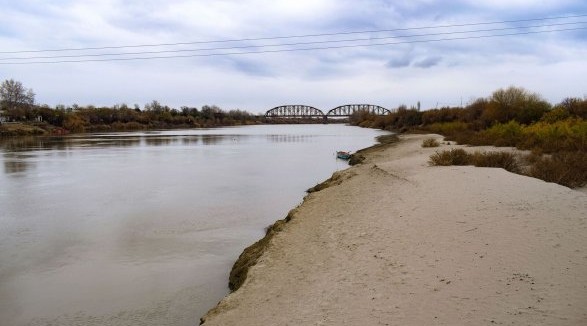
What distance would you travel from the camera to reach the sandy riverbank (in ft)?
15.0

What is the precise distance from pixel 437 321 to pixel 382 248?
2.32 meters

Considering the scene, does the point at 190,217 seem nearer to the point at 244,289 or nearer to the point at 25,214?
the point at 25,214

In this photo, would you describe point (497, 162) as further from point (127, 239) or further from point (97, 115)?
point (97, 115)

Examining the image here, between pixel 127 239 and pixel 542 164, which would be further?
pixel 542 164

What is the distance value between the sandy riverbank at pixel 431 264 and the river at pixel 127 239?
4.36 ft

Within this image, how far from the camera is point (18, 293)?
7.08 meters

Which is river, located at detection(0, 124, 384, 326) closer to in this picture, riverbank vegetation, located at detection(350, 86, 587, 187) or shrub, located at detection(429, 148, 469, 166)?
shrub, located at detection(429, 148, 469, 166)

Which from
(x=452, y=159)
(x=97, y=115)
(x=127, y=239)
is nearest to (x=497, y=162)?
(x=452, y=159)

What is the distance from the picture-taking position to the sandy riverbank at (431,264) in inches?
180

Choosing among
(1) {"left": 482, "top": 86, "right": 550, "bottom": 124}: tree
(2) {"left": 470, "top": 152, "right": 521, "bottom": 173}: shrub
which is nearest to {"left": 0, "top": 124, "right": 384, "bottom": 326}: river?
(2) {"left": 470, "top": 152, "right": 521, "bottom": 173}: shrub

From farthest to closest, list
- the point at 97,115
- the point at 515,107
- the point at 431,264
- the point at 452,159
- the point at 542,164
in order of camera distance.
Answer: the point at 97,115 < the point at 515,107 < the point at 452,159 < the point at 542,164 < the point at 431,264

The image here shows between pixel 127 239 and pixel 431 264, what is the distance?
→ 6945mm

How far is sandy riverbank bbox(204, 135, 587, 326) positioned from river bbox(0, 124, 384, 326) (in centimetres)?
133

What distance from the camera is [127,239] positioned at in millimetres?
10031
